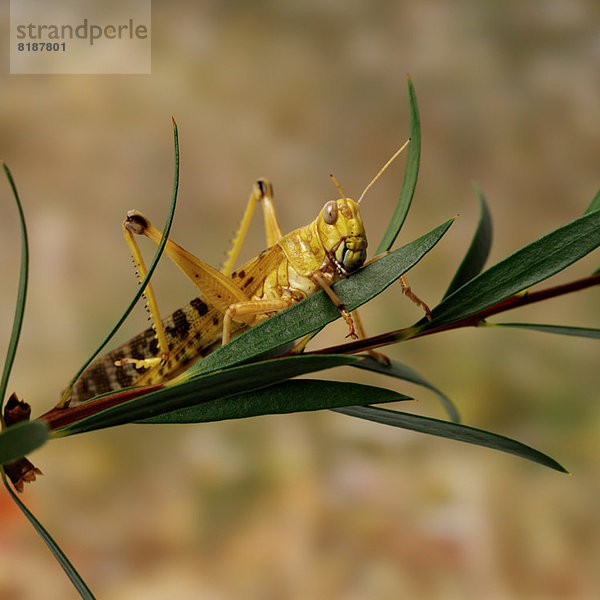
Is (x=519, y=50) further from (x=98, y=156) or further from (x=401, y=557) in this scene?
(x=401, y=557)

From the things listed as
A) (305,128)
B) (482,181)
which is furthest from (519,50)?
(305,128)

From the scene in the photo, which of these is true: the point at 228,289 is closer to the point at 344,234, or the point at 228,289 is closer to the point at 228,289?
the point at 228,289

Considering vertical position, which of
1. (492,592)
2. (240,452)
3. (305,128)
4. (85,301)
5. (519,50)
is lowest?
(492,592)

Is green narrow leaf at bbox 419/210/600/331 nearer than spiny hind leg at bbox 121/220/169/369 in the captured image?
Yes

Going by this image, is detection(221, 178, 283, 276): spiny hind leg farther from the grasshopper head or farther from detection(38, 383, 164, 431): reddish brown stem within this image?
detection(38, 383, 164, 431): reddish brown stem

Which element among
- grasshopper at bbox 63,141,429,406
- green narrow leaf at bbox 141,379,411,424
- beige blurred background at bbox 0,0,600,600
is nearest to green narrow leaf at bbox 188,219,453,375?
green narrow leaf at bbox 141,379,411,424

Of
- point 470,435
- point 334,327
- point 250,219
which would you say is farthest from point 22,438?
point 334,327

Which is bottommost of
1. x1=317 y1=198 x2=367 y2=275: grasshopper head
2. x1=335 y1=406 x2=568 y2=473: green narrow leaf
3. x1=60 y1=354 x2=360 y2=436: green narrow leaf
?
x1=335 y1=406 x2=568 y2=473: green narrow leaf

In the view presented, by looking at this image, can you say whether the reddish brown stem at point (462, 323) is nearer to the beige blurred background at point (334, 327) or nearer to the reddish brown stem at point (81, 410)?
the reddish brown stem at point (81, 410)
